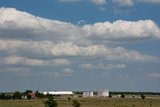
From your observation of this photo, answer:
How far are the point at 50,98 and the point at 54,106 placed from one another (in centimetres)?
209

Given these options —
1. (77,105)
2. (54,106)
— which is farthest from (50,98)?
(77,105)

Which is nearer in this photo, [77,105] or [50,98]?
[50,98]

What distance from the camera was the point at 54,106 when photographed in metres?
97.8

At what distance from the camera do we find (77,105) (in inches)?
4272

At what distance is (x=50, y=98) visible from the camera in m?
98.4

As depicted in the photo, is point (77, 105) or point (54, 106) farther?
point (77, 105)

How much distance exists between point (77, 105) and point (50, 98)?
12116 mm

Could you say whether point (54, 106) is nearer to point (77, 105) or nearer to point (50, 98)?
point (50, 98)
